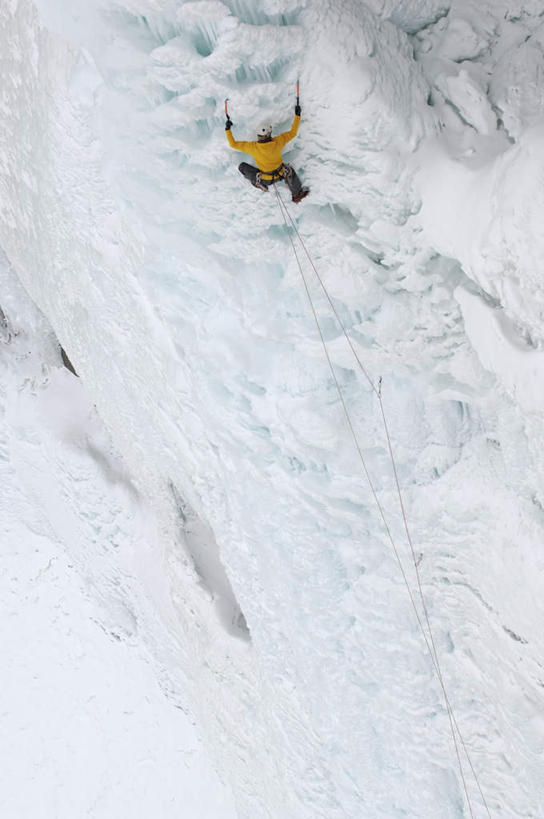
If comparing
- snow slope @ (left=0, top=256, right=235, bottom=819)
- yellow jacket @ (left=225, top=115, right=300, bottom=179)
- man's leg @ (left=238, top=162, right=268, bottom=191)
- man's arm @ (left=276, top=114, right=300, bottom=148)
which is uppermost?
man's arm @ (left=276, top=114, right=300, bottom=148)

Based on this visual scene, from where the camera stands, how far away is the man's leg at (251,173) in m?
1.96

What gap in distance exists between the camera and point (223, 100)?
194 centimetres

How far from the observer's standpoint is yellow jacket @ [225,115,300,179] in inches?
72.2

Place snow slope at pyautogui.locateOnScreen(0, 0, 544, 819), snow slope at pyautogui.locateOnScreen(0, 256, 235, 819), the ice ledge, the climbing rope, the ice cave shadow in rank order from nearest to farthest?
the ice ledge, snow slope at pyautogui.locateOnScreen(0, 0, 544, 819), the climbing rope, the ice cave shadow, snow slope at pyautogui.locateOnScreen(0, 256, 235, 819)

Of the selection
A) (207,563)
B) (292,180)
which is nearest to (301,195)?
(292,180)

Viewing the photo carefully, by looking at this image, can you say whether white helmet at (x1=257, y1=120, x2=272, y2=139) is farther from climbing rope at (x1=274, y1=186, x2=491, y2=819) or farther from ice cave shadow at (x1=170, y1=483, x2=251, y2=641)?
ice cave shadow at (x1=170, y1=483, x2=251, y2=641)

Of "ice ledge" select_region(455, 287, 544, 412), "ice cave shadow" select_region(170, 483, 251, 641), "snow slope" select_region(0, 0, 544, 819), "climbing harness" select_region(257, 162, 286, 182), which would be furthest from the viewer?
"ice cave shadow" select_region(170, 483, 251, 641)

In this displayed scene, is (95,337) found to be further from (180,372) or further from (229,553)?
(229,553)

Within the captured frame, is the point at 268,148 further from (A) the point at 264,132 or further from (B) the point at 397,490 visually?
(B) the point at 397,490

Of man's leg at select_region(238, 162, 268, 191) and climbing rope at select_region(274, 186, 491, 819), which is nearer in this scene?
man's leg at select_region(238, 162, 268, 191)

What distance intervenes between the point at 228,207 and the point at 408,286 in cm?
58

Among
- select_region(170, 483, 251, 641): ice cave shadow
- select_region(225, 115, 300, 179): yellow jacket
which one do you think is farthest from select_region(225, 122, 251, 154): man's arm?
select_region(170, 483, 251, 641): ice cave shadow

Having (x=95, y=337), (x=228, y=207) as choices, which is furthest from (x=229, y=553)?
(x=228, y=207)

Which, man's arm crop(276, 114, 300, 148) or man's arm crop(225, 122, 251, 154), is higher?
man's arm crop(276, 114, 300, 148)
